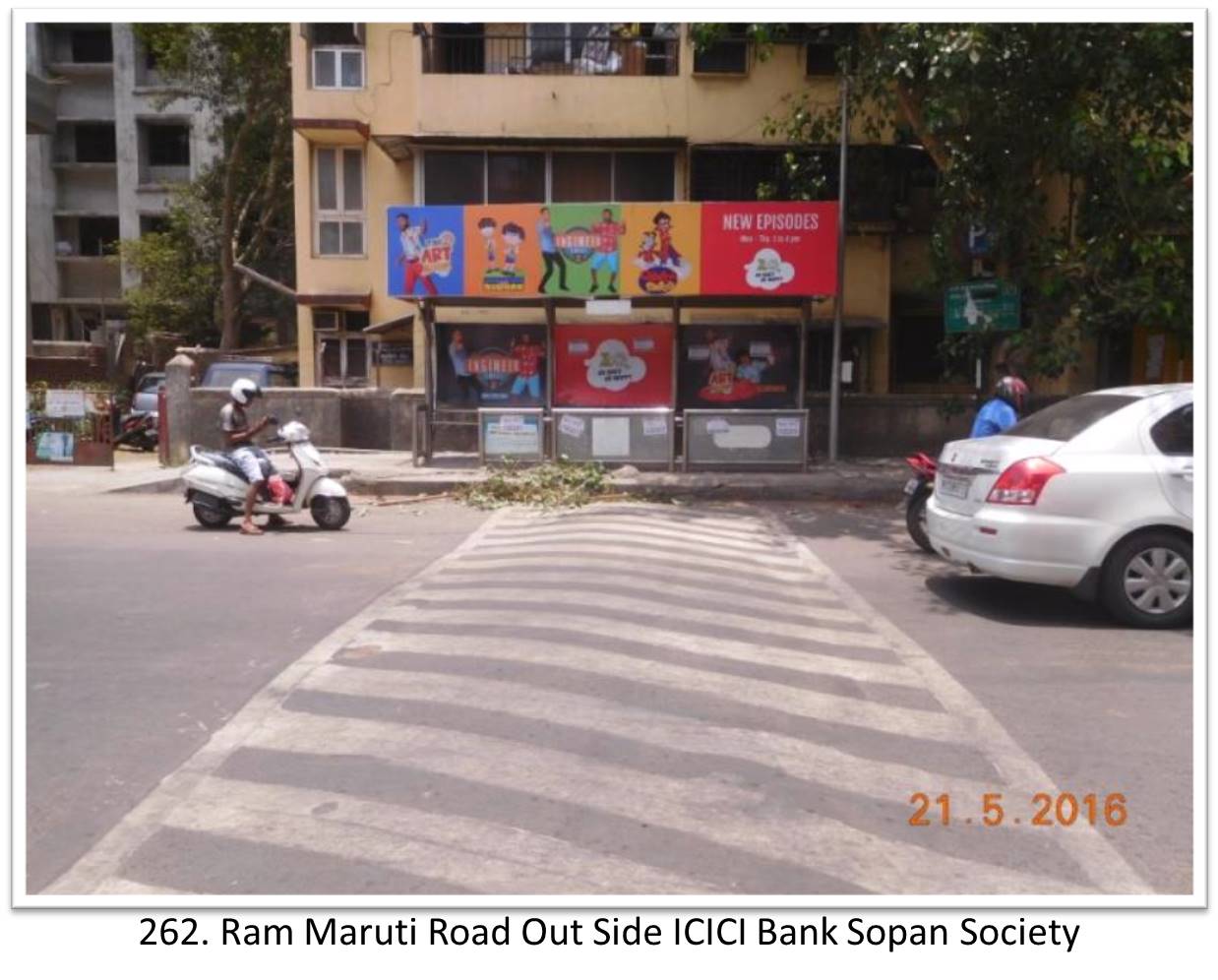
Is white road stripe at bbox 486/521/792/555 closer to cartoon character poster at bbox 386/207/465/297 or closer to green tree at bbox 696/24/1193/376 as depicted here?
green tree at bbox 696/24/1193/376

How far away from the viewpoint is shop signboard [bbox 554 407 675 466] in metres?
16.5

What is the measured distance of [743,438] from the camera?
16.4 metres

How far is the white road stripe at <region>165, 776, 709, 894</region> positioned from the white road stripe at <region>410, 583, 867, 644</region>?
3.00 metres

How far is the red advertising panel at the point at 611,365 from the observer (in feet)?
65.3

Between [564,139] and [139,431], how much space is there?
9.67 meters

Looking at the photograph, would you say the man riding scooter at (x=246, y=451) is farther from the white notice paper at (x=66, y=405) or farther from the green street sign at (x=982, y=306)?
the green street sign at (x=982, y=306)

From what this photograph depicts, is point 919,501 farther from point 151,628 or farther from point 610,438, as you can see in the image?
point 610,438

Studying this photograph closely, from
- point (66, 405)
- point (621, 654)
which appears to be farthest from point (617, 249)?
point (621, 654)

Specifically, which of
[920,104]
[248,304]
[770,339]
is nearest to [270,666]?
[920,104]

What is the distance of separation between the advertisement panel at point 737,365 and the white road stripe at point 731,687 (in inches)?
552

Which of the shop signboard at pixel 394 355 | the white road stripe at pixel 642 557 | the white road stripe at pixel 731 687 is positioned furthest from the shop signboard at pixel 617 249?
the white road stripe at pixel 731 687

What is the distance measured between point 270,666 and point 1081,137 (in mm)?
10220
